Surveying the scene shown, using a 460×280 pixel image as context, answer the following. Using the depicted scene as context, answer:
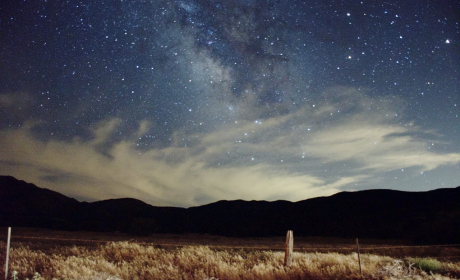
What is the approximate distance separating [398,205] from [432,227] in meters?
43.7

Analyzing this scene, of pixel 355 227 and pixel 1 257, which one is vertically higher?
pixel 1 257

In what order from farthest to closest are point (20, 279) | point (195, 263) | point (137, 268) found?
point (195, 263)
point (137, 268)
point (20, 279)

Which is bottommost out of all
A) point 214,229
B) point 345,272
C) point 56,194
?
point 214,229

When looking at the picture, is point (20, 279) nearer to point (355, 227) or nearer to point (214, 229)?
point (355, 227)

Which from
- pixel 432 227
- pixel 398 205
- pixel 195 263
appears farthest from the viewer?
pixel 398 205

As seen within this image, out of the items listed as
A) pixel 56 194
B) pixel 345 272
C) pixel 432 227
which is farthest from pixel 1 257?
pixel 56 194

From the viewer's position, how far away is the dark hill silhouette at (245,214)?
162 ft

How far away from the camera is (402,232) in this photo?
40.2 metres

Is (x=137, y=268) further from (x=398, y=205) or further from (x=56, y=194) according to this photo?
(x=56, y=194)

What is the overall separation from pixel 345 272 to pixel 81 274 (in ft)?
22.2

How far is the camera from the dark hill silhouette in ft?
162

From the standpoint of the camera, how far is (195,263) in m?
8.34

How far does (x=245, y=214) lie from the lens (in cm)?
8200

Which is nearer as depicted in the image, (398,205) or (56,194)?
(398,205)
